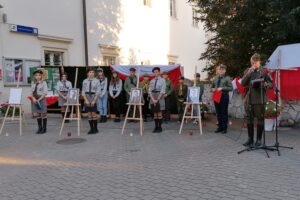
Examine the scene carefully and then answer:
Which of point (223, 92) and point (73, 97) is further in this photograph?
point (73, 97)

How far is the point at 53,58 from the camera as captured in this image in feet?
56.4

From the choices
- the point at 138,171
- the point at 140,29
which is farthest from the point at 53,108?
the point at 140,29

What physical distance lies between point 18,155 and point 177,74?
7.41 metres

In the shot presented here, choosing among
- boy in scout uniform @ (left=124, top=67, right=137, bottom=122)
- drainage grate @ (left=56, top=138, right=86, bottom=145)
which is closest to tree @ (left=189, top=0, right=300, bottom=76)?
boy in scout uniform @ (left=124, top=67, right=137, bottom=122)

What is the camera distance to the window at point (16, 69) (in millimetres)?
14787

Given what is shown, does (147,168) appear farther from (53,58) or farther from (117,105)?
(53,58)

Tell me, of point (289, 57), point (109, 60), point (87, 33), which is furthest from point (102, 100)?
point (109, 60)

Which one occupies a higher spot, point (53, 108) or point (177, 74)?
point (177, 74)

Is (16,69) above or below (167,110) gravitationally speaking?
above

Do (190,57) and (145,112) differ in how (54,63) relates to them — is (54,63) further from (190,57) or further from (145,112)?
(190,57)

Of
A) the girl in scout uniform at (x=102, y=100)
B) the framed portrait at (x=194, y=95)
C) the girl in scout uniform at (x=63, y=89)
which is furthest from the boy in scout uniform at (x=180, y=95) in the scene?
the girl in scout uniform at (x=63, y=89)

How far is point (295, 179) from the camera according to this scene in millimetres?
5973

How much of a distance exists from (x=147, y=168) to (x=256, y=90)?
3.01 m

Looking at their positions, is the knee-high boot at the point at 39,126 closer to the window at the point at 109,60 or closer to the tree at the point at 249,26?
the tree at the point at 249,26
